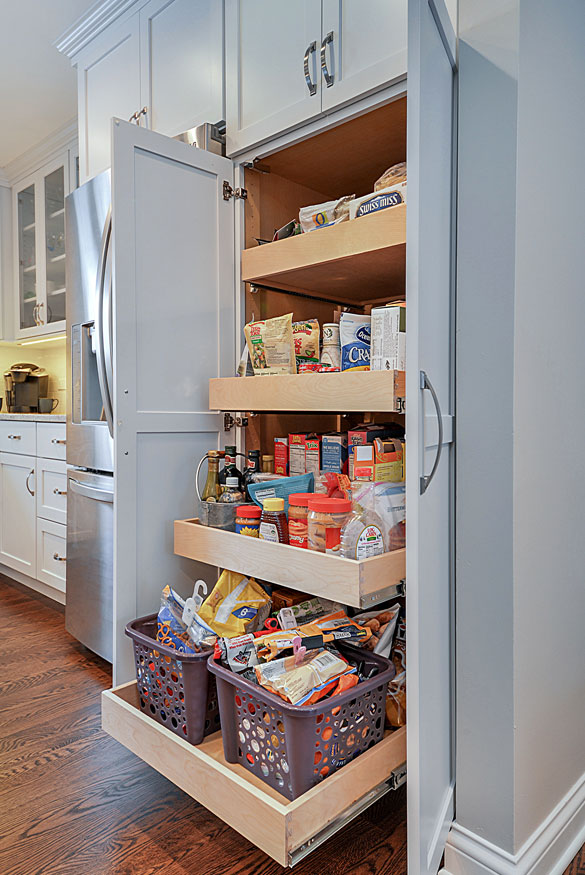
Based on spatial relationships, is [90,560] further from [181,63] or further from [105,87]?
[105,87]

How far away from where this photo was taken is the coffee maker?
377cm

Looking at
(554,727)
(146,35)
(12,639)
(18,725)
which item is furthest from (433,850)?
(146,35)

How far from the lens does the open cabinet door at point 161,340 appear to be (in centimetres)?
162

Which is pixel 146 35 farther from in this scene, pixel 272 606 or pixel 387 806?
pixel 387 806

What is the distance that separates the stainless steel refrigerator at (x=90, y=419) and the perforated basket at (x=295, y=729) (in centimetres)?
95

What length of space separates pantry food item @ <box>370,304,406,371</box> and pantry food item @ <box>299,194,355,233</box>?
1.16 ft

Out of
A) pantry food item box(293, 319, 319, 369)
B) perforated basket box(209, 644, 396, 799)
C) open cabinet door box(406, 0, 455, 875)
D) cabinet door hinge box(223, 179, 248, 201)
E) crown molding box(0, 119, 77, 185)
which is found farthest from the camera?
crown molding box(0, 119, 77, 185)

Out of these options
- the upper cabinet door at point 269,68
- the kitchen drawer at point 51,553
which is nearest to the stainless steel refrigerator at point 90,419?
the kitchen drawer at point 51,553

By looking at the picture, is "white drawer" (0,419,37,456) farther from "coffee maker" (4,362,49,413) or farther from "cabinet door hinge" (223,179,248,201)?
"cabinet door hinge" (223,179,248,201)

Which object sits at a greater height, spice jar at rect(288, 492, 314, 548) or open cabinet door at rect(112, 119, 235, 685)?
open cabinet door at rect(112, 119, 235, 685)

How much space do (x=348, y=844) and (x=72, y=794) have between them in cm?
69

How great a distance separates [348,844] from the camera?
130 centimetres

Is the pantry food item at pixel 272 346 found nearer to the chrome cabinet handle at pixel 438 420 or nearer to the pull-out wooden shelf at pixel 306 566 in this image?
the pull-out wooden shelf at pixel 306 566

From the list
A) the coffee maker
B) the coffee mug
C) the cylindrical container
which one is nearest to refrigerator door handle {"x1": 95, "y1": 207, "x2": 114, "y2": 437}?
the cylindrical container
